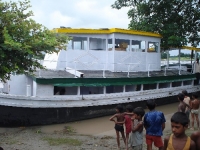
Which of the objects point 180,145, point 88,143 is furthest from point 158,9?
point 180,145

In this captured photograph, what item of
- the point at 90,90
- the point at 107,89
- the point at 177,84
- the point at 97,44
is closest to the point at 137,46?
the point at 97,44

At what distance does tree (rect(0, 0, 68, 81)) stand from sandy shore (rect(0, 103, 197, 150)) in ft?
10.8

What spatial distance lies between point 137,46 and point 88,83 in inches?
180

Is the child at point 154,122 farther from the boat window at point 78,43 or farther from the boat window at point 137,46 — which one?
the boat window at point 137,46

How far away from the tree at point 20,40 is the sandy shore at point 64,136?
328cm

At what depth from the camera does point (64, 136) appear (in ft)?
26.0

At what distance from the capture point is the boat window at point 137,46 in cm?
1262

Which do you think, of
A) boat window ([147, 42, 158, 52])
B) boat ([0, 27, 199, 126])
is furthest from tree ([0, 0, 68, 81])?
boat window ([147, 42, 158, 52])

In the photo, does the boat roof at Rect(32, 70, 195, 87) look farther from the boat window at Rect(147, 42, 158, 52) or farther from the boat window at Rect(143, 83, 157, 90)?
the boat window at Rect(147, 42, 158, 52)

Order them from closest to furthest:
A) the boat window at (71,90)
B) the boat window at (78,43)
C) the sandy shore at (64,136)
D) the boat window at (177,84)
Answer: the sandy shore at (64,136) → the boat window at (71,90) → the boat window at (78,43) → the boat window at (177,84)

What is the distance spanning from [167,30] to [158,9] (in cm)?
203

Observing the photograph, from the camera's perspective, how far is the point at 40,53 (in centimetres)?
459

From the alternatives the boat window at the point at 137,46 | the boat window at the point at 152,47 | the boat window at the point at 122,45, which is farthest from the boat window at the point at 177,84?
the boat window at the point at 122,45

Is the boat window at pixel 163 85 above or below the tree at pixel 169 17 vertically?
below
